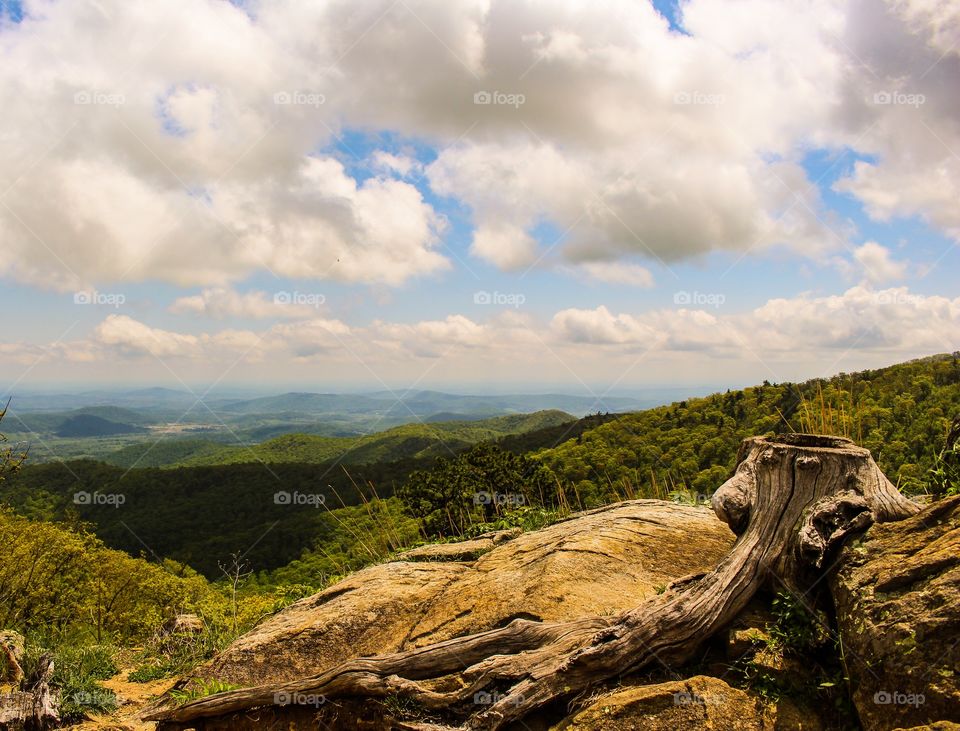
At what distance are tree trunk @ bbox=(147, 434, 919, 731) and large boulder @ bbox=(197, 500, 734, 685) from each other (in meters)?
0.72

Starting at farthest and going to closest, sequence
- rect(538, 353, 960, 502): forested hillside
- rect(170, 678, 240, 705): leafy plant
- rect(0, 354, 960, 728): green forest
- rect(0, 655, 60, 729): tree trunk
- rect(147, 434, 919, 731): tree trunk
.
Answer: rect(538, 353, 960, 502): forested hillside
rect(0, 354, 960, 728): green forest
rect(0, 655, 60, 729): tree trunk
rect(170, 678, 240, 705): leafy plant
rect(147, 434, 919, 731): tree trunk

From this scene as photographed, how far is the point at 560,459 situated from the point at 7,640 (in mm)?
32432

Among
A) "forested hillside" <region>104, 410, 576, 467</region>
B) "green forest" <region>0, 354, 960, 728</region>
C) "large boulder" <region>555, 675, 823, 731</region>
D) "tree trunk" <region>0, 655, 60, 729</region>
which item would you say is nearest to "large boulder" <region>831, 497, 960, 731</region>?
"large boulder" <region>555, 675, 823, 731</region>

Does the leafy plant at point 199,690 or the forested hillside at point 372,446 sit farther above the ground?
the leafy plant at point 199,690

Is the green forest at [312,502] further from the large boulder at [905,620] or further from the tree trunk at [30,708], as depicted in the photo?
the large boulder at [905,620]

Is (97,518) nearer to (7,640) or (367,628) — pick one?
(7,640)

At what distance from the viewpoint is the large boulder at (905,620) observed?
11.8ft

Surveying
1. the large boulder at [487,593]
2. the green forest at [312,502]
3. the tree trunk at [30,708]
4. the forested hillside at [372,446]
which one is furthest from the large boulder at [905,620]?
the forested hillside at [372,446]

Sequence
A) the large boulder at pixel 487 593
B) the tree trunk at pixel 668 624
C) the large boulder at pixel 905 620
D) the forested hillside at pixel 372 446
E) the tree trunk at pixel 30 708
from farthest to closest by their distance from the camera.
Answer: the forested hillside at pixel 372 446 < the tree trunk at pixel 30 708 < the large boulder at pixel 487 593 < the tree trunk at pixel 668 624 < the large boulder at pixel 905 620

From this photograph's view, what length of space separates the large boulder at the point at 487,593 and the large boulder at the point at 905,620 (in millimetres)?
2126

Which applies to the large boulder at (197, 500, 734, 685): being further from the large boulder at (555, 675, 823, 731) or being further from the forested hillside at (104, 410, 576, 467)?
the forested hillside at (104, 410, 576, 467)

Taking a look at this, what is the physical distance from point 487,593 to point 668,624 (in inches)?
104

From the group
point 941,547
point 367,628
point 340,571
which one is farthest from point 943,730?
point 340,571

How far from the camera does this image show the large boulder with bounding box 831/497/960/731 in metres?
3.59
